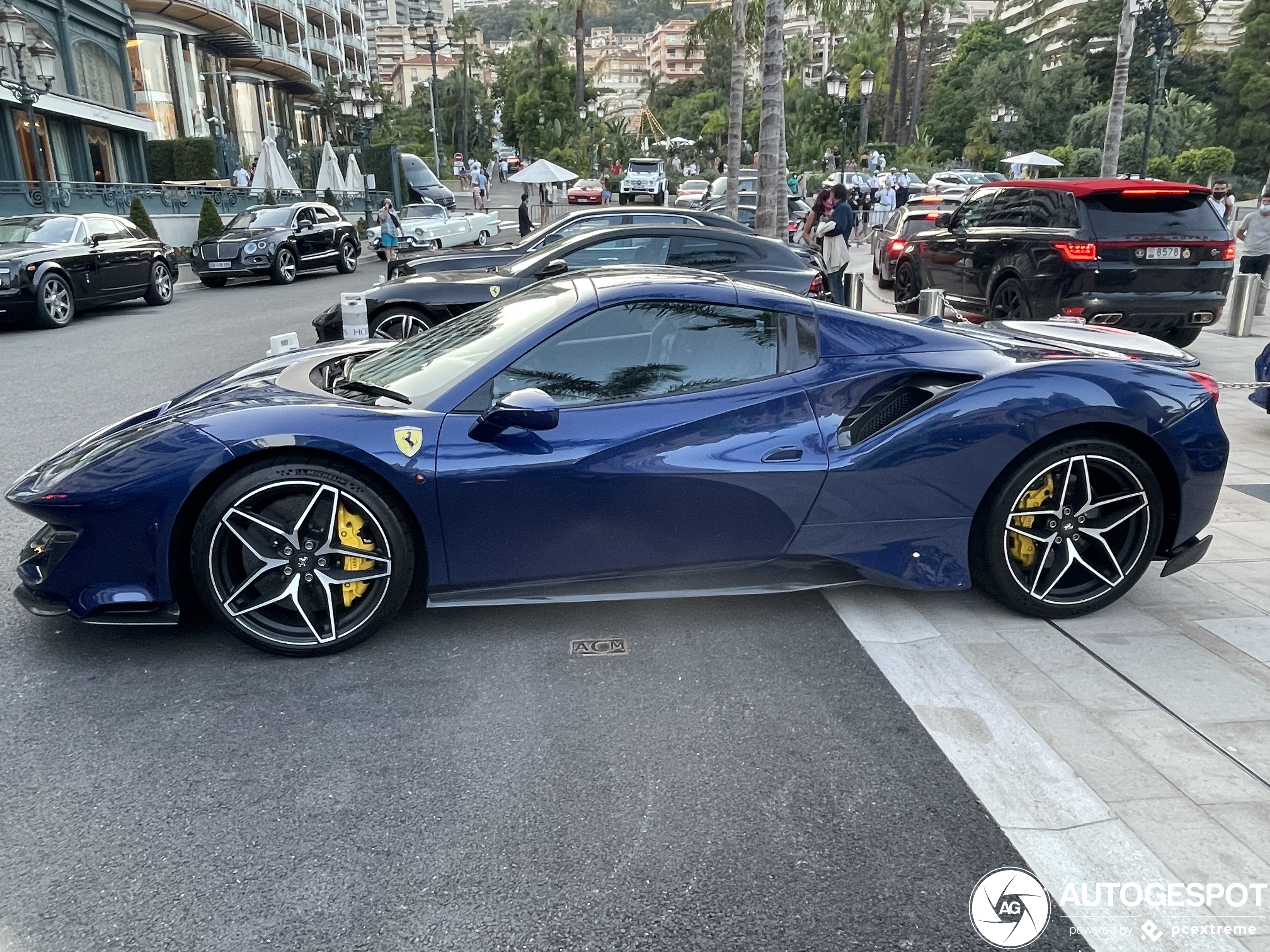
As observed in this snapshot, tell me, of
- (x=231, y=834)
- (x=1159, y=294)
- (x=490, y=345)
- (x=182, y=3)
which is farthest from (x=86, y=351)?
(x=182, y=3)

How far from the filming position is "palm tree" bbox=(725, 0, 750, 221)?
22.7m

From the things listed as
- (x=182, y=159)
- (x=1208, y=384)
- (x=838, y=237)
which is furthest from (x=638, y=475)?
(x=182, y=159)

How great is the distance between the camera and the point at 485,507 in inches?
140

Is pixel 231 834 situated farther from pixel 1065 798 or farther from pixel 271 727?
pixel 1065 798

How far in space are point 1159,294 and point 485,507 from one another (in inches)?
315

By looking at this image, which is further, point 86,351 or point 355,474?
point 86,351

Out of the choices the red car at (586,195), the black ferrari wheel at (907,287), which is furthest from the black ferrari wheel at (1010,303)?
the red car at (586,195)

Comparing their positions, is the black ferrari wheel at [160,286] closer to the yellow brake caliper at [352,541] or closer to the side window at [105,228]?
the side window at [105,228]

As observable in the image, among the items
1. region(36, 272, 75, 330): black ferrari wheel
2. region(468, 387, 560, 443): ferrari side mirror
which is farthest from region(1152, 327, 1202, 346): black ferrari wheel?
region(36, 272, 75, 330): black ferrari wheel

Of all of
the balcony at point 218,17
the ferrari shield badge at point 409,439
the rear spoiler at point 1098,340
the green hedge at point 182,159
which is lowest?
the ferrari shield badge at point 409,439

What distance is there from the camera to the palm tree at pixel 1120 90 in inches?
890

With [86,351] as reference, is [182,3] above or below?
above

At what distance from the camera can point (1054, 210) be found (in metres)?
9.62

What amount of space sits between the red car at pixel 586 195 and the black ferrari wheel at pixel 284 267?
26.2 m
